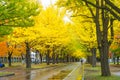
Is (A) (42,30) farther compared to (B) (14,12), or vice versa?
(A) (42,30)

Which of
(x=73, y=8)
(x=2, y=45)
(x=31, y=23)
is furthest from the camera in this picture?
(x=2, y=45)

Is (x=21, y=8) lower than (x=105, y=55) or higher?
higher

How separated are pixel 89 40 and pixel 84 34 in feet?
4.13

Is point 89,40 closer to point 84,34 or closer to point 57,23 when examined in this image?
point 84,34

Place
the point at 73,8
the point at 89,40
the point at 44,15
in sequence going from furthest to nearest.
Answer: the point at 44,15 < the point at 89,40 < the point at 73,8

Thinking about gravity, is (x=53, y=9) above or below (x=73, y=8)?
above

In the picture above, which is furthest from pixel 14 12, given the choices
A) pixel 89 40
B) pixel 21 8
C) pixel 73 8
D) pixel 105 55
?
pixel 89 40

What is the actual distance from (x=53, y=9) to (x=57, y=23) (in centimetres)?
285

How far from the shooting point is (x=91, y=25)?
45469mm

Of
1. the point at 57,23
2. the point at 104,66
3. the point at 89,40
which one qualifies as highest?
the point at 57,23

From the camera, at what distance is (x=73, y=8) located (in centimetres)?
2588

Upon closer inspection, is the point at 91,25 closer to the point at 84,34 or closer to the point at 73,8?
the point at 84,34

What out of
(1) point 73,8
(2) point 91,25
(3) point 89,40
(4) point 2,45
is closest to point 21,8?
(1) point 73,8

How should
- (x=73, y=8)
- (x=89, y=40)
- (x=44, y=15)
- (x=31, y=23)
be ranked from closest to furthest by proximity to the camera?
(x=73, y=8) → (x=31, y=23) → (x=89, y=40) → (x=44, y=15)
